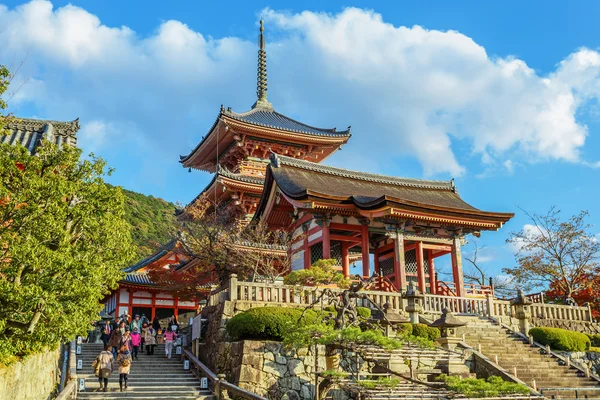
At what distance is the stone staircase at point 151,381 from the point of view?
16.8 meters

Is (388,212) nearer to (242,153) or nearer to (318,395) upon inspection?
(318,395)

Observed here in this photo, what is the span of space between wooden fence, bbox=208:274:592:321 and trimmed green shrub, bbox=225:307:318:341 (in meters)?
1.54

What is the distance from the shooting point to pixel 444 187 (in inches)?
1294

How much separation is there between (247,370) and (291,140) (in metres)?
23.7

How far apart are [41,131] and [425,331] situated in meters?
17.1

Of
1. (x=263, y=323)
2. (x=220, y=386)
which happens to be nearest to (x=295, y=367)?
(x=263, y=323)

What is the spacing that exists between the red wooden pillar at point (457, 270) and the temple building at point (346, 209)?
0.04 m

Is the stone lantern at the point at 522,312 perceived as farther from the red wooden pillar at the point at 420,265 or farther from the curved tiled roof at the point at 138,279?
the curved tiled roof at the point at 138,279

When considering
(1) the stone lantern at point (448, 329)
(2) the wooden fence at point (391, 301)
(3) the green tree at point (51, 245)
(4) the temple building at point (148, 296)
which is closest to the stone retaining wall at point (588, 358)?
(2) the wooden fence at point (391, 301)

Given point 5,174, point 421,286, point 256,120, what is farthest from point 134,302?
point 5,174

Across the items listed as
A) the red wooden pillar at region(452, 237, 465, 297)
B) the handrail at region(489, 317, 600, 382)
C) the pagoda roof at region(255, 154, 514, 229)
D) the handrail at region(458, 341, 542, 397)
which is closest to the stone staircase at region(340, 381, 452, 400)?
the handrail at region(458, 341, 542, 397)

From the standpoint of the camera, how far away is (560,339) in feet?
67.8

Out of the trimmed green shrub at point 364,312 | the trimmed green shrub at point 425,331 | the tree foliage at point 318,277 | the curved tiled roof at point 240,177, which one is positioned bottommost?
the trimmed green shrub at point 425,331

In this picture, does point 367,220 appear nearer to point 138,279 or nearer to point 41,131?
point 41,131
